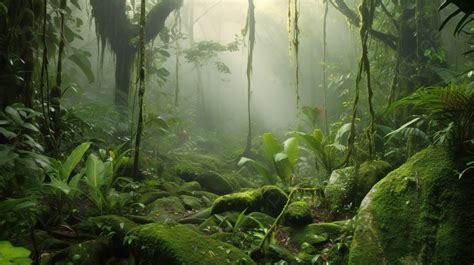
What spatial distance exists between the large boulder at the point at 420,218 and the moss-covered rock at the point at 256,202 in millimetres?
1502

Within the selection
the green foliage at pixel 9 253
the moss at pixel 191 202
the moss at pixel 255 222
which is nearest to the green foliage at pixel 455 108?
the moss at pixel 255 222

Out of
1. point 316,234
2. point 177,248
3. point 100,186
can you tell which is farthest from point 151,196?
point 316,234

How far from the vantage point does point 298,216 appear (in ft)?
12.1

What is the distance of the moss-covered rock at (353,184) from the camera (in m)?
3.98

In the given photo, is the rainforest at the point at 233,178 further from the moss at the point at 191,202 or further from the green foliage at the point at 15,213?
the moss at the point at 191,202

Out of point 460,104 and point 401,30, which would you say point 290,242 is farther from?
point 401,30

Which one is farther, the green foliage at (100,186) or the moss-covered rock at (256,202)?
the moss-covered rock at (256,202)

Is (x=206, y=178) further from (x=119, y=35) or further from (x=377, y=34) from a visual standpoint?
(x=377, y=34)

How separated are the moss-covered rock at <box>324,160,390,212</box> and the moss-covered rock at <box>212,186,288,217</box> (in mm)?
606

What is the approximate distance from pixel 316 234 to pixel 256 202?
1082mm

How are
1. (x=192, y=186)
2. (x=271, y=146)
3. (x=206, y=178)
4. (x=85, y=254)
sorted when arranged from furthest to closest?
(x=206, y=178), (x=192, y=186), (x=271, y=146), (x=85, y=254)

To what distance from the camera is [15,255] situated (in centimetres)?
156

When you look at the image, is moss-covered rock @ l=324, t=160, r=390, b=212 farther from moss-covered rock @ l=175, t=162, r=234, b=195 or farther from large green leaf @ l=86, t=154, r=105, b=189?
moss-covered rock @ l=175, t=162, r=234, b=195

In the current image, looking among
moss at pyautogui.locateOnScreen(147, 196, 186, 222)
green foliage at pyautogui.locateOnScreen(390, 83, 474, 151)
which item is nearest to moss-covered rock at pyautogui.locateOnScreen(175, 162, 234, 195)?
moss at pyautogui.locateOnScreen(147, 196, 186, 222)
